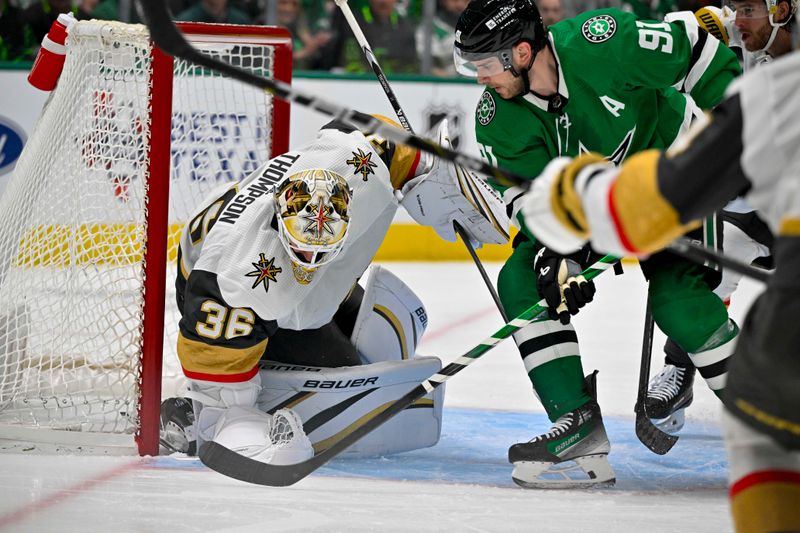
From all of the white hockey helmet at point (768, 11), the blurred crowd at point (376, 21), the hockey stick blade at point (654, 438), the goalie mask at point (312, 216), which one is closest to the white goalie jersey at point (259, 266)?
the goalie mask at point (312, 216)

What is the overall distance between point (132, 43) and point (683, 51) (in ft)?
4.38

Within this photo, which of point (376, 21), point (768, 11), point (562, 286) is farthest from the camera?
point (376, 21)

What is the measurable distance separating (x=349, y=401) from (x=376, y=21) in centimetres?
352

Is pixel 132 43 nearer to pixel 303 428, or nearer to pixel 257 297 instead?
pixel 257 297

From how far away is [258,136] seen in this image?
3541 mm

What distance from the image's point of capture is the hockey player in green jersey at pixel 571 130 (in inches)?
99.1

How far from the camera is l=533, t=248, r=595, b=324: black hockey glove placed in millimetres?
2479

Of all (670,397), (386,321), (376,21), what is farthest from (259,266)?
(376,21)

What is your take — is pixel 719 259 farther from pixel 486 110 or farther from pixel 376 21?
pixel 376 21

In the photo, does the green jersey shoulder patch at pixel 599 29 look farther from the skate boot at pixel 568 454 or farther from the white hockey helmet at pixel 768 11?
the skate boot at pixel 568 454

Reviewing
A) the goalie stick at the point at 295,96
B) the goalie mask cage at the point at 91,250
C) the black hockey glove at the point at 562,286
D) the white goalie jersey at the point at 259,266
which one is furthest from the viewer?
the goalie mask cage at the point at 91,250

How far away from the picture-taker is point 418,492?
8.28ft

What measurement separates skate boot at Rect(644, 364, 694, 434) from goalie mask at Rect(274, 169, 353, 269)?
101 cm

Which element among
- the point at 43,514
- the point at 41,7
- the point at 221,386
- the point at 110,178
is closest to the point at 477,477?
the point at 221,386
